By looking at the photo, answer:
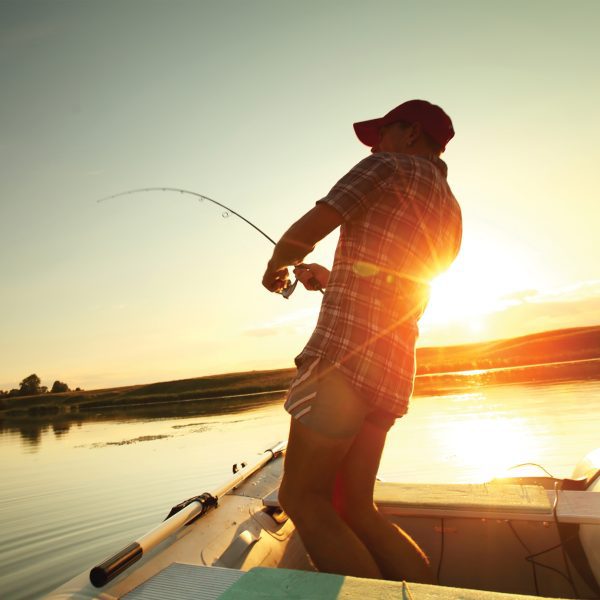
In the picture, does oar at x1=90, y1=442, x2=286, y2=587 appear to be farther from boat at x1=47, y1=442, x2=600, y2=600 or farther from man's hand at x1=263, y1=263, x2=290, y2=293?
man's hand at x1=263, y1=263, x2=290, y2=293

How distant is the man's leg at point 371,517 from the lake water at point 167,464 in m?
2.60

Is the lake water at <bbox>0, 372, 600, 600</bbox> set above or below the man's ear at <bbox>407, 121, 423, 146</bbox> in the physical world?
below

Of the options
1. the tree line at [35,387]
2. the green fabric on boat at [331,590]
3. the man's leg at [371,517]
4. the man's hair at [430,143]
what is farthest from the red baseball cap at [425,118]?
the tree line at [35,387]

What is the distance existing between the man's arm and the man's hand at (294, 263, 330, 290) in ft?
1.33

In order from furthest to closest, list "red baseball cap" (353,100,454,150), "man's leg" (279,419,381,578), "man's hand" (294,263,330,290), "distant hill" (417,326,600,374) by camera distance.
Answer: "distant hill" (417,326,600,374), "man's hand" (294,263,330,290), "red baseball cap" (353,100,454,150), "man's leg" (279,419,381,578)

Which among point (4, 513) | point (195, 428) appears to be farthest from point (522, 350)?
point (4, 513)

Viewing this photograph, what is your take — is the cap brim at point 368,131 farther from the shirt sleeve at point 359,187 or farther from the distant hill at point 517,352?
the distant hill at point 517,352

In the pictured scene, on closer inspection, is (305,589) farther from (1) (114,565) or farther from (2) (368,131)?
(2) (368,131)

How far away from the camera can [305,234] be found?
188 cm

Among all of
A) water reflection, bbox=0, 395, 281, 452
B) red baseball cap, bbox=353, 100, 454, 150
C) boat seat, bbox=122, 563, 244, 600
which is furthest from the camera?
water reflection, bbox=0, 395, 281, 452

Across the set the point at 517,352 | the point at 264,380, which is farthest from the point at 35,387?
the point at 517,352

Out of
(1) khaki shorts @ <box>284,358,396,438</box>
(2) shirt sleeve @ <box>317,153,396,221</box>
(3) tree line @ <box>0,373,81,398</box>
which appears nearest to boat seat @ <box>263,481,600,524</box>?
(1) khaki shorts @ <box>284,358,396,438</box>

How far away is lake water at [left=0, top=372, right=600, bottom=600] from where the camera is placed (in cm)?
657

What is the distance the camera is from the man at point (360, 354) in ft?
5.89
